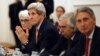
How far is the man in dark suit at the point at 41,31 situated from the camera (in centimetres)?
305

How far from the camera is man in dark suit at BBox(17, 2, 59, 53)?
305cm

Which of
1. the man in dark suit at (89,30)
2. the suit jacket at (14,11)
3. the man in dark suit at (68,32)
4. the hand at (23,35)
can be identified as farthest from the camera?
the suit jacket at (14,11)

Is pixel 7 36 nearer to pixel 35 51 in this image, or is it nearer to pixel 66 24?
pixel 35 51

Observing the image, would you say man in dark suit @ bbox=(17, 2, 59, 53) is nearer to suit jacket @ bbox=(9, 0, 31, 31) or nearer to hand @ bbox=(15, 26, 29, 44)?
hand @ bbox=(15, 26, 29, 44)

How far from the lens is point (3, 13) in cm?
616

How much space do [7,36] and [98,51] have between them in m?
4.05

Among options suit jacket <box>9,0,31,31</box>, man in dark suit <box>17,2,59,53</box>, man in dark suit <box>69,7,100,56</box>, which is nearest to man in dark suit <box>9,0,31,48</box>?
suit jacket <box>9,0,31,31</box>

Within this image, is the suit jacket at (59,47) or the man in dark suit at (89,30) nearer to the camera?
the man in dark suit at (89,30)

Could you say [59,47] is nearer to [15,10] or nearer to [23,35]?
[23,35]

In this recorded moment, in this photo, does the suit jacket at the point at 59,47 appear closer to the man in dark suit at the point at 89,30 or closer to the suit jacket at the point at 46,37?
the suit jacket at the point at 46,37

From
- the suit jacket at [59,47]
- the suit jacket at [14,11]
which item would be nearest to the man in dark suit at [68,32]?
the suit jacket at [59,47]

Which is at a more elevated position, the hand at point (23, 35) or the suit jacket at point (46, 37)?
the suit jacket at point (46, 37)

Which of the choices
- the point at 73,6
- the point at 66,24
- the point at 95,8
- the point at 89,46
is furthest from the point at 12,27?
the point at 89,46

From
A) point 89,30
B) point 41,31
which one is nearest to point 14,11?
point 41,31
